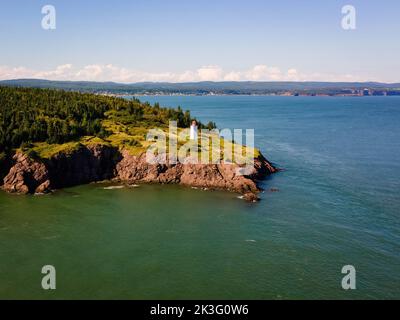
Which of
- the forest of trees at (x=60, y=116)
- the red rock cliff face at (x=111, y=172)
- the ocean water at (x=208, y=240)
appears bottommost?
the ocean water at (x=208, y=240)

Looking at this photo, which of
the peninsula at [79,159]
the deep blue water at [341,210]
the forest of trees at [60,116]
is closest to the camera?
the deep blue water at [341,210]

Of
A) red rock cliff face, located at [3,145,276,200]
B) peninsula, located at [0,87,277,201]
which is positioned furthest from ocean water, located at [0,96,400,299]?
peninsula, located at [0,87,277,201]

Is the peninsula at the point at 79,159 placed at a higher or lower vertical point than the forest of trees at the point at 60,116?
lower

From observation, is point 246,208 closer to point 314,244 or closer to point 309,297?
point 314,244

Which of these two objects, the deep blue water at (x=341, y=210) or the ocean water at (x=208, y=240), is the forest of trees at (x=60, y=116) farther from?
the deep blue water at (x=341, y=210)

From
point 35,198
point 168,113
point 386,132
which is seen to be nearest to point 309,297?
point 35,198

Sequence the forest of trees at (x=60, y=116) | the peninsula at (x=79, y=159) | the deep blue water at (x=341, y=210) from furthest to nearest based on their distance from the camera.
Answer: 1. the forest of trees at (x=60, y=116)
2. the peninsula at (x=79, y=159)
3. the deep blue water at (x=341, y=210)

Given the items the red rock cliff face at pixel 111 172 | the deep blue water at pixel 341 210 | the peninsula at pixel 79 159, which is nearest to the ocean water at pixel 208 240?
the deep blue water at pixel 341 210
